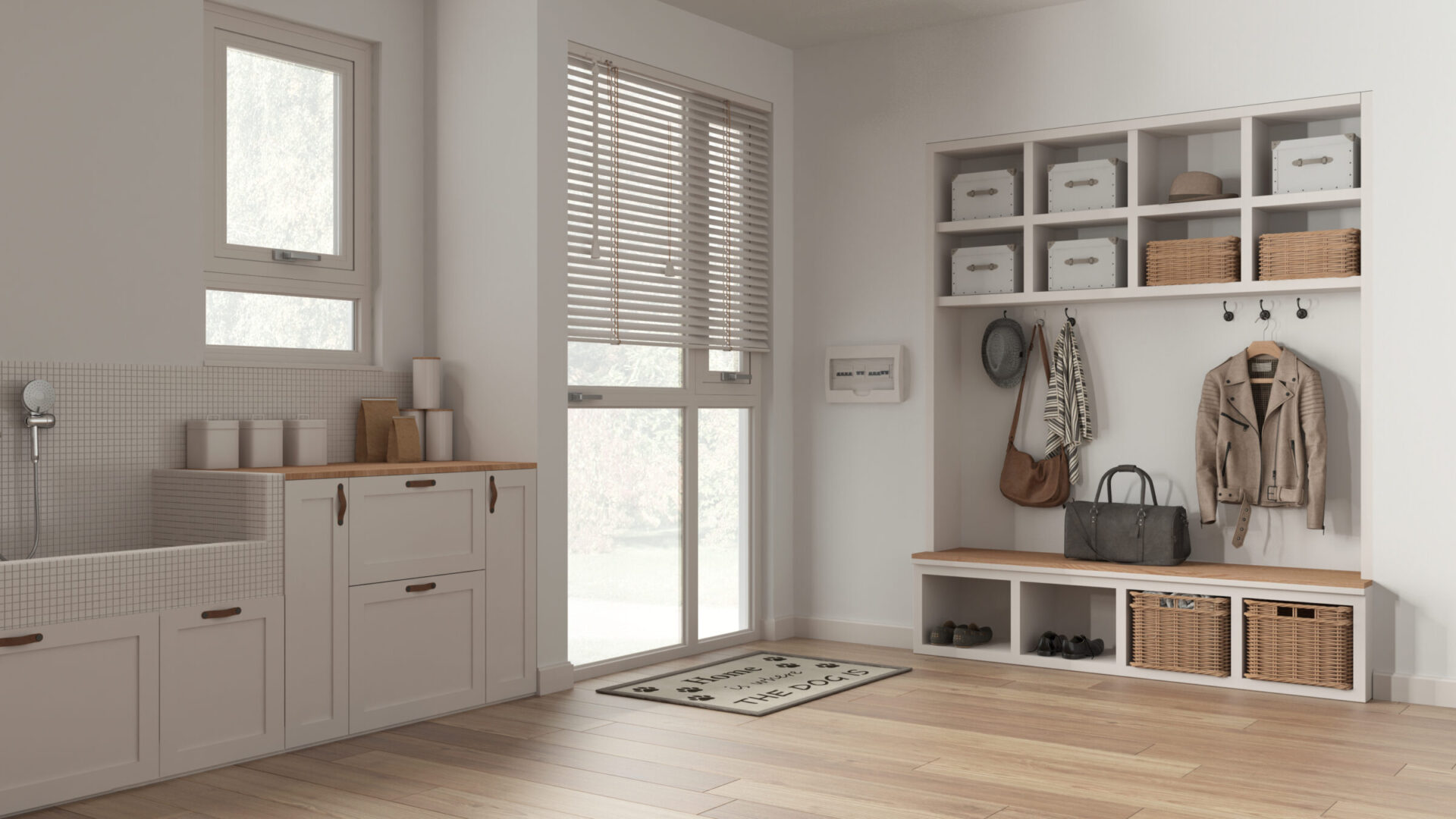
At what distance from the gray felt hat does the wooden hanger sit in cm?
94

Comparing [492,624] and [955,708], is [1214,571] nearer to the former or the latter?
[955,708]

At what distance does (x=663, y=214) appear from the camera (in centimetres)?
542

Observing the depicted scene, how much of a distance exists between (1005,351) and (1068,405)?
37cm

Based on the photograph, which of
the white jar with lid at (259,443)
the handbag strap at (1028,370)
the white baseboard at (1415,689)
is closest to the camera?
the white jar with lid at (259,443)

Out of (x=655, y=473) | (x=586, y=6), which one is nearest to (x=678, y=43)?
(x=586, y=6)

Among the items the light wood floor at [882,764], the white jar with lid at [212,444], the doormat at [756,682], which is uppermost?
the white jar with lid at [212,444]

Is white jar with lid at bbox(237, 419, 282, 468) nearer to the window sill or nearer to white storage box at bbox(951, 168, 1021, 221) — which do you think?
the window sill

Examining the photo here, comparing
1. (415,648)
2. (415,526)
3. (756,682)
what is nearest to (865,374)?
(756,682)

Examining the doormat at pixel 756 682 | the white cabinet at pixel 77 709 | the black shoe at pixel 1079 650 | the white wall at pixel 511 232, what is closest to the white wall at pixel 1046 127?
the doormat at pixel 756 682

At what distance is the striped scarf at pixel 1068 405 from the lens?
542cm

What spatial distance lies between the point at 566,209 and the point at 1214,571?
9.41 feet

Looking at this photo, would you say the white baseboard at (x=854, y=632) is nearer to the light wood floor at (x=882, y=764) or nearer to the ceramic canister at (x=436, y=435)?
the light wood floor at (x=882, y=764)

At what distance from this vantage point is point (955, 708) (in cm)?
445

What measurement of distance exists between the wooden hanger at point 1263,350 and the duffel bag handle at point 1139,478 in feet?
1.90
